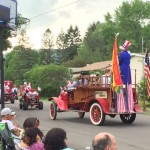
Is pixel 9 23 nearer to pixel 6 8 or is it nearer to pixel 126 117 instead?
pixel 6 8

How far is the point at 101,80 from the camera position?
17.8 metres

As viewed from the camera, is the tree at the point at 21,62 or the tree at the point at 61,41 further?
the tree at the point at 61,41

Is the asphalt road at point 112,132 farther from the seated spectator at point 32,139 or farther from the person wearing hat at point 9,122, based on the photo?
the seated spectator at point 32,139

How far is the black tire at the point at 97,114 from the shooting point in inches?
674

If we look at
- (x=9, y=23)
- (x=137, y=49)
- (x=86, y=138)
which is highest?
(x=137, y=49)

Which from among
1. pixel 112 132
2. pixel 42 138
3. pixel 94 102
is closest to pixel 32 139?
pixel 42 138

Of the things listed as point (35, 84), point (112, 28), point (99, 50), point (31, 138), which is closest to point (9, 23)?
point (31, 138)

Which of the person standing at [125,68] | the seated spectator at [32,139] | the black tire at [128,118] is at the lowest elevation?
the black tire at [128,118]

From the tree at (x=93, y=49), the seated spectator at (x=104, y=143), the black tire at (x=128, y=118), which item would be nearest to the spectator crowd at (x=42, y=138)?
the seated spectator at (x=104, y=143)

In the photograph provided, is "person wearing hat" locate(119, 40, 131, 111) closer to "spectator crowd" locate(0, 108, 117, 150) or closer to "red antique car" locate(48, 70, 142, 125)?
"red antique car" locate(48, 70, 142, 125)

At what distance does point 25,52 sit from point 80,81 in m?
103

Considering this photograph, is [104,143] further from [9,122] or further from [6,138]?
[9,122]

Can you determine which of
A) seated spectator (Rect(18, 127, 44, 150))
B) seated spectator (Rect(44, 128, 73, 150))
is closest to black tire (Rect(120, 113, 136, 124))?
seated spectator (Rect(18, 127, 44, 150))

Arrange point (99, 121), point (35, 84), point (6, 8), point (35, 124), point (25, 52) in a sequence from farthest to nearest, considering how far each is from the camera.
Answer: point (25, 52), point (35, 84), point (99, 121), point (6, 8), point (35, 124)
